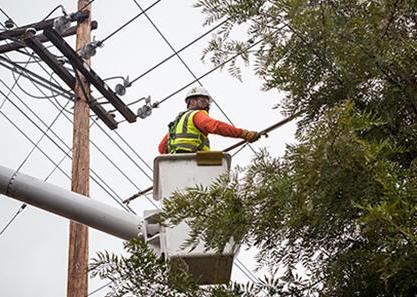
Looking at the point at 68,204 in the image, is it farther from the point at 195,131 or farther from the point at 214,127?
the point at 214,127

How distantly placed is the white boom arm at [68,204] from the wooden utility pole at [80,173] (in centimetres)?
45

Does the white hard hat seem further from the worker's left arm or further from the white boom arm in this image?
the white boom arm

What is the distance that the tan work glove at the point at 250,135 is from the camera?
543cm

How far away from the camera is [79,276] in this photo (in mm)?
7656

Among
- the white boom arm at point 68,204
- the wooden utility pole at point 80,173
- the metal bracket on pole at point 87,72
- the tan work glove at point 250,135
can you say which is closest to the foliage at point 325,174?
the tan work glove at point 250,135

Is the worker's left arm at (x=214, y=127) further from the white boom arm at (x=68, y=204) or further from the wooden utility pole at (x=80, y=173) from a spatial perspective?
the wooden utility pole at (x=80, y=173)

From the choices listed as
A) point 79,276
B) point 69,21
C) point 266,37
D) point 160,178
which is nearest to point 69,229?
point 79,276

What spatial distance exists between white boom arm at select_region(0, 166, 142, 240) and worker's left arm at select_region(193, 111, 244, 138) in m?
1.28

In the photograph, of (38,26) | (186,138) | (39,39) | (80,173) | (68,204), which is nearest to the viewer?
(186,138)

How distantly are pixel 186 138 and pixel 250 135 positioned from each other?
17.7 inches

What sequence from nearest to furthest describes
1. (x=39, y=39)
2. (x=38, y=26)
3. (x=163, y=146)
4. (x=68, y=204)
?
(x=163, y=146) → (x=68, y=204) → (x=38, y=26) → (x=39, y=39)

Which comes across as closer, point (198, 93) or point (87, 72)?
point (198, 93)

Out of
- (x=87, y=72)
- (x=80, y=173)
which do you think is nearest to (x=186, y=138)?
(x=80, y=173)

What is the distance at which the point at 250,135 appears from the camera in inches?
215
